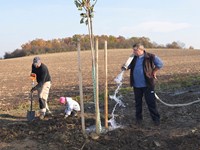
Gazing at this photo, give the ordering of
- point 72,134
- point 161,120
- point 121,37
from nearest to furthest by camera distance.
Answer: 1. point 72,134
2. point 161,120
3. point 121,37

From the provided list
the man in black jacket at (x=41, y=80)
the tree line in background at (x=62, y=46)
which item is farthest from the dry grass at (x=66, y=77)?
the tree line in background at (x=62, y=46)

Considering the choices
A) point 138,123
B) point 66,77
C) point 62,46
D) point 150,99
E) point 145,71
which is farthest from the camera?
point 62,46

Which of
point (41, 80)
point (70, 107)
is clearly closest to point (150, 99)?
point (70, 107)

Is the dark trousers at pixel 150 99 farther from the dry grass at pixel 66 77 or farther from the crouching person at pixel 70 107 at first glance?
the dry grass at pixel 66 77

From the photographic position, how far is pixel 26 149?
6.59m

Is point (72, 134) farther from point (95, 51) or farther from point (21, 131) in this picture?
point (95, 51)

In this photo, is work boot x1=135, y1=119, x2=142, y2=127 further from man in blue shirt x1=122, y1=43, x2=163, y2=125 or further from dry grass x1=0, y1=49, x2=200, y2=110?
dry grass x1=0, y1=49, x2=200, y2=110

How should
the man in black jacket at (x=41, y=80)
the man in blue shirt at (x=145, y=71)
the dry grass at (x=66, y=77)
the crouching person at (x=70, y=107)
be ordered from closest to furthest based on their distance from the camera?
1. the man in blue shirt at (x=145, y=71)
2. the crouching person at (x=70, y=107)
3. the man in black jacket at (x=41, y=80)
4. the dry grass at (x=66, y=77)

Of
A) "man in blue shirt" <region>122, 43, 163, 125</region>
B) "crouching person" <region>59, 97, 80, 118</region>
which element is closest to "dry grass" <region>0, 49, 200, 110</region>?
"crouching person" <region>59, 97, 80, 118</region>

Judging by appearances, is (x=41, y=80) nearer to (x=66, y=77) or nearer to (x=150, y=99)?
(x=150, y=99)

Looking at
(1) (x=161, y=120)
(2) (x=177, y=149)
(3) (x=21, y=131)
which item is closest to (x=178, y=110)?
(1) (x=161, y=120)

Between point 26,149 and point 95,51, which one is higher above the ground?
point 95,51

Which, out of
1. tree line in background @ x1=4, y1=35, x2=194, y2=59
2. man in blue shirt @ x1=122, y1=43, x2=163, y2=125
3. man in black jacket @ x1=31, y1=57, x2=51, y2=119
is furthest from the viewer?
tree line in background @ x1=4, y1=35, x2=194, y2=59

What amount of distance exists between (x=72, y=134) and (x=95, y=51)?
171cm
